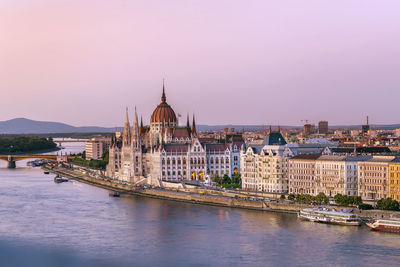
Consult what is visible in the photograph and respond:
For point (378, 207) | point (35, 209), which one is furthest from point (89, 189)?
point (378, 207)

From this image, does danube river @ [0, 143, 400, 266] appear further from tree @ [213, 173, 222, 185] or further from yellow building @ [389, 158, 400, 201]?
tree @ [213, 173, 222, 185]

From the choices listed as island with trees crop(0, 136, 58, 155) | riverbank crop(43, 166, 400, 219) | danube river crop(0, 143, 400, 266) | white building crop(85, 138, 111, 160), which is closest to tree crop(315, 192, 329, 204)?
riverbank crop(43, 166, 400, 219)

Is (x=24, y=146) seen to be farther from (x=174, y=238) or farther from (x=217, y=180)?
(x=174, y=238)

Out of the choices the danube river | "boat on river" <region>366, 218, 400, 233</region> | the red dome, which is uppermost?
the red dome

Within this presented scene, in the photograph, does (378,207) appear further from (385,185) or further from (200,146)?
(200,146)

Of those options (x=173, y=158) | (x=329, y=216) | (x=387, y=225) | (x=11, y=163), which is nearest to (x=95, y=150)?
(x=11, y=163)

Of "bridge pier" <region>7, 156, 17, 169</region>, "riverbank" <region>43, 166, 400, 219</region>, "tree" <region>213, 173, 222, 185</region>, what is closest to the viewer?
"riverbank" <region>43, 166, 400, 219</region>

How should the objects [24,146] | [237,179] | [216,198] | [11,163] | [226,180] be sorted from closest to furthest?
[216,198]
[237,179]
[226,180]
[11,163]
[24,146]
